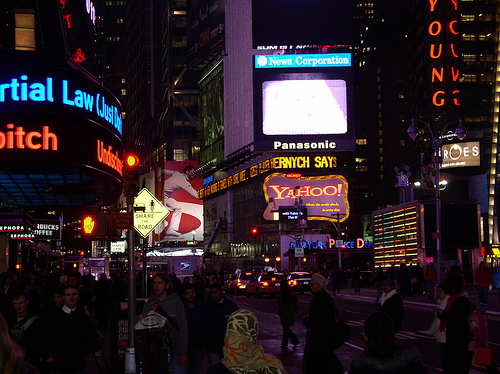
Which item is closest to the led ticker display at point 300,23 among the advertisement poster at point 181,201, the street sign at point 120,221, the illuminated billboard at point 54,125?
the advertisement poster at point 181,201

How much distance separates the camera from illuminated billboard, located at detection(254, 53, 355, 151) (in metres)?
84.1

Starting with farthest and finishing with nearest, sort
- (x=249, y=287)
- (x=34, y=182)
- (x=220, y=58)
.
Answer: (x=220, y=58), (x=249, y=287), (x=34, y=182)

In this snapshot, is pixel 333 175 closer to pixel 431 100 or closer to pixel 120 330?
pixel 431 100

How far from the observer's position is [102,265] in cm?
6769

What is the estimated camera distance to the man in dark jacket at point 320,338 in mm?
9250

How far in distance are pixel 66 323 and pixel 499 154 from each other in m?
69.3

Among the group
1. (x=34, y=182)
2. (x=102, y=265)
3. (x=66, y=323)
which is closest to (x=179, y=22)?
(x=102, y=265)

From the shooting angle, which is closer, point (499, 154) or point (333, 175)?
point (499, 154)

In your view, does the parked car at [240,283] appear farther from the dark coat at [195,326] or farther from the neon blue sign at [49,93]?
the dark coat at [195,326]

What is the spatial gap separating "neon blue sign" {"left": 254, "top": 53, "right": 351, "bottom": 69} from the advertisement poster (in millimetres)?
53224

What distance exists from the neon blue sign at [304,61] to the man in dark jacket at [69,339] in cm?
7826

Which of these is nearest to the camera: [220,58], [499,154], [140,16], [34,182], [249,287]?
[34,182]

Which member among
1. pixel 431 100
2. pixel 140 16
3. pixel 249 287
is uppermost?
pixel 140 16

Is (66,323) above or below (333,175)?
below
